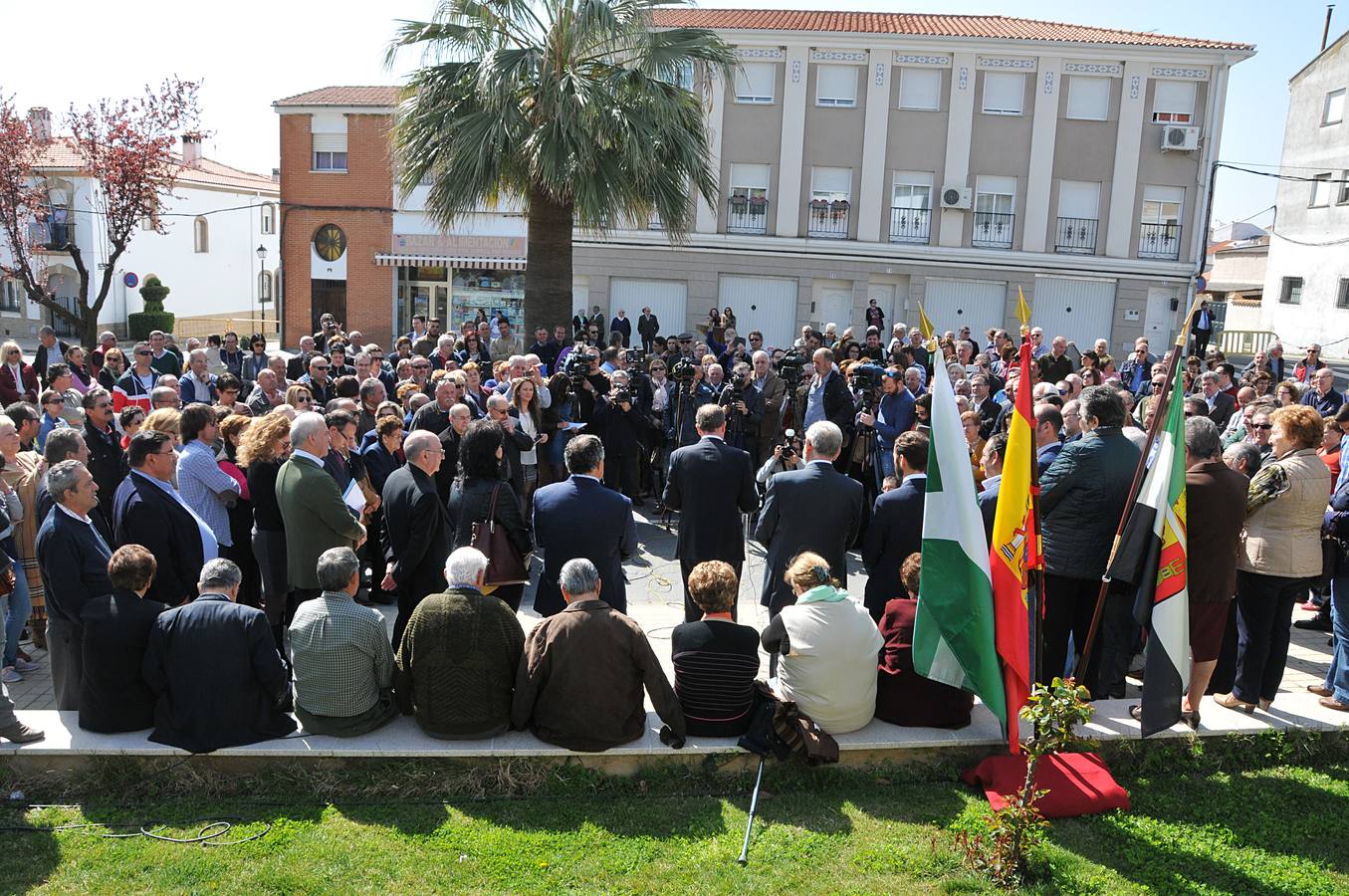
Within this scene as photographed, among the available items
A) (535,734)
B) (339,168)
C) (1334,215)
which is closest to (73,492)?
(535,734)

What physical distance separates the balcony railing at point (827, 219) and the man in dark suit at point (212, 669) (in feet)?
77.9

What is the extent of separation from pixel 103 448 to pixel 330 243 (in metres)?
24.5

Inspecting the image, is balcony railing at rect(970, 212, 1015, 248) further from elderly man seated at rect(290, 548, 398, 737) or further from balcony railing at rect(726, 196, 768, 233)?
elderly man seated at rect(290, 548, 398, 737)

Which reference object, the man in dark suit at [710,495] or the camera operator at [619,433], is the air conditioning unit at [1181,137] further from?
the man in dark suit at [710,495]

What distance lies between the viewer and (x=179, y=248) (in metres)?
38.5

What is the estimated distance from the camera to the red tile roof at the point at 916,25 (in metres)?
26.0

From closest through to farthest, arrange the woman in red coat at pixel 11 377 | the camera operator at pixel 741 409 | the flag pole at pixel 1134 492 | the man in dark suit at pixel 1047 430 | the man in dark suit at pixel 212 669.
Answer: the man in dark suit at pixel 212 669 → the flag pole at pixel 1134 492 → the man in dark suit at pixel 1047 430 → the camera operator at pixel 741 409 → the woman in red coat at pixel 11 377

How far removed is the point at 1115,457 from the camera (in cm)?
580

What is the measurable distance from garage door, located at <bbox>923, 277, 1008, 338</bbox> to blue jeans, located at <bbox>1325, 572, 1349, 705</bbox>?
21724 mm

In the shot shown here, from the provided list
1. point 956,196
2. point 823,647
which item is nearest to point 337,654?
point 823,647

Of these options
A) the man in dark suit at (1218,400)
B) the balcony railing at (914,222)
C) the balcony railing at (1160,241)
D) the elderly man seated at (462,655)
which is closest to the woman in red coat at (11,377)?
the elderly man seated at (462,655)

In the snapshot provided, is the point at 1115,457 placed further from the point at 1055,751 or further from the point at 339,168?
the point at 339,168

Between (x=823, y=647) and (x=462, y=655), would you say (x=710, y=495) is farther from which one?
(x=462, y=655)

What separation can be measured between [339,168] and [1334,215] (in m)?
30.6
